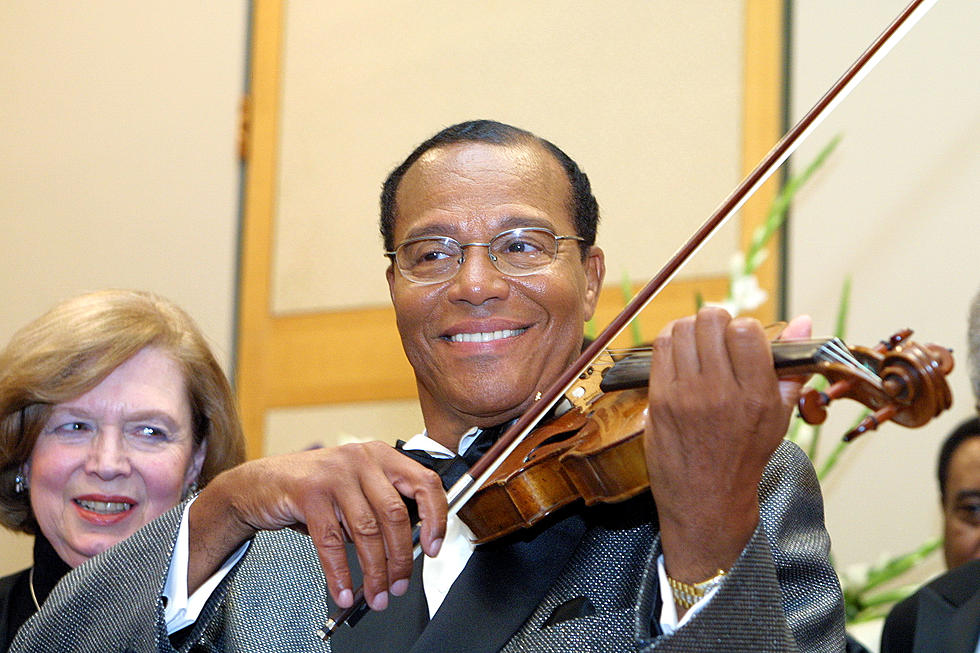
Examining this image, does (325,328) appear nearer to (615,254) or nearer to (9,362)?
(615,254)

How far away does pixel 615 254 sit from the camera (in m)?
3.59

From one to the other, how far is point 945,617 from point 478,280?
975 millimetres

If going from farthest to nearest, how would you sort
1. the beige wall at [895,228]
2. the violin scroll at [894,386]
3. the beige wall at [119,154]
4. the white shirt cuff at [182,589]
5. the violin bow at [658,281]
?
the beige wall at [119,154], the beige wall at [895,228], the white shirt cuff at [182,589], the violin bow at [658,281], the violin scroll at [894,386]

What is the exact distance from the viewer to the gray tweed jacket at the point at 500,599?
151 centimetres

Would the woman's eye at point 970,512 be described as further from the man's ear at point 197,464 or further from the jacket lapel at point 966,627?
the man's ear at point 197,464

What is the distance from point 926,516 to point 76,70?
11.8 ft

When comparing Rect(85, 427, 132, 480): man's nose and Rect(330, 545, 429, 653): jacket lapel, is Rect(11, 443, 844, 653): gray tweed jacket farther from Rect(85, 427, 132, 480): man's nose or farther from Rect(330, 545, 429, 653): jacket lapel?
Rect(85, 427, 132, 480): man's nose

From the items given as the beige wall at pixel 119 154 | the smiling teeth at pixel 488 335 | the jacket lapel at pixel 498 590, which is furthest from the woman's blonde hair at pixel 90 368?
the beige wall at pixel 119 154

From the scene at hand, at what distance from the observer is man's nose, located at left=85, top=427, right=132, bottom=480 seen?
216cm

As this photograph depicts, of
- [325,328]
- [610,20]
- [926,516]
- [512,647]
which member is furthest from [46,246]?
[512,647]

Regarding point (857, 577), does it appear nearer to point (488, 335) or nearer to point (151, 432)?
point (488, 335)

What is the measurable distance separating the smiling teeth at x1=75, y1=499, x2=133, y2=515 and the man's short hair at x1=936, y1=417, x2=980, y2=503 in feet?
5.72

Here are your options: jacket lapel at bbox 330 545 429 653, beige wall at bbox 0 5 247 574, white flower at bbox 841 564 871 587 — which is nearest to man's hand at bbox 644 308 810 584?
jacket lapel at bbox 330 545 429 653

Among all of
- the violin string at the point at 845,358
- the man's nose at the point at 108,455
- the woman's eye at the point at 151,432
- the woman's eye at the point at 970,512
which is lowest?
the woman's eye at the point at 970,512
